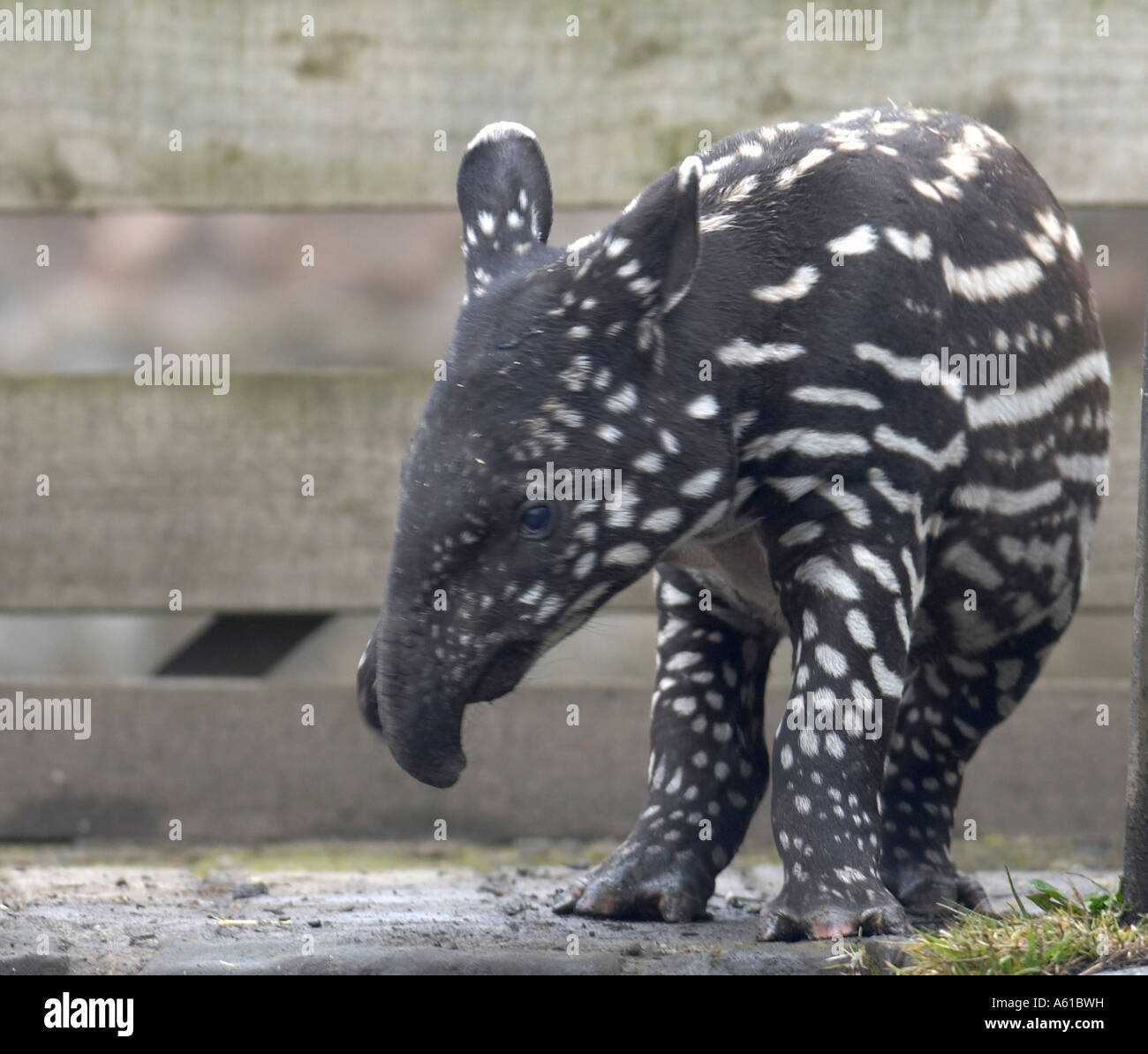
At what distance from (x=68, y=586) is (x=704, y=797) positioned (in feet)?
6.70

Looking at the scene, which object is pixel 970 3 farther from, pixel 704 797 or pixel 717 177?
pixel 704 797

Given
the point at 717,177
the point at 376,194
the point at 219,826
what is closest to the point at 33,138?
the point at 376,194

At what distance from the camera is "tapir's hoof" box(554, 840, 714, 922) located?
3.17 meters

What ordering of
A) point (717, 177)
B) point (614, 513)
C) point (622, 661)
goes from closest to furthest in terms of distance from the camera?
point (614, 513)
point (717, 177)
point (622, 661)

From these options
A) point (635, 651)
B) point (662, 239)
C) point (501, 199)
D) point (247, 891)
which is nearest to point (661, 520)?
point (662, 239)

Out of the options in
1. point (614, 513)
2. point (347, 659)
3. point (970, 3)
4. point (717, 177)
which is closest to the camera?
point (614, 513)

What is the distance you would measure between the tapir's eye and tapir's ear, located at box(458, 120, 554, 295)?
0.45 metres

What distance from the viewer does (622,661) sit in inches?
260

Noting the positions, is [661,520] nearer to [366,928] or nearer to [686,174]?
[686,174]

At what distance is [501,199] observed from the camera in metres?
3.07

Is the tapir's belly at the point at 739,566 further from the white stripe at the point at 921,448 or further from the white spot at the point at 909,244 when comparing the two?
the white spot at the point at 909,244

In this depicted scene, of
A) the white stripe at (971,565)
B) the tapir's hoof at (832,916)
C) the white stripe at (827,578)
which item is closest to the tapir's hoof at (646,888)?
the tapir's hoof at (832,916)

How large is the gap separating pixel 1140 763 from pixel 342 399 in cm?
246

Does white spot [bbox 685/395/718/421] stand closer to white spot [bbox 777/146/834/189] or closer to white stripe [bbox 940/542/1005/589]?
white spot [bbox 777/146/834/189]
